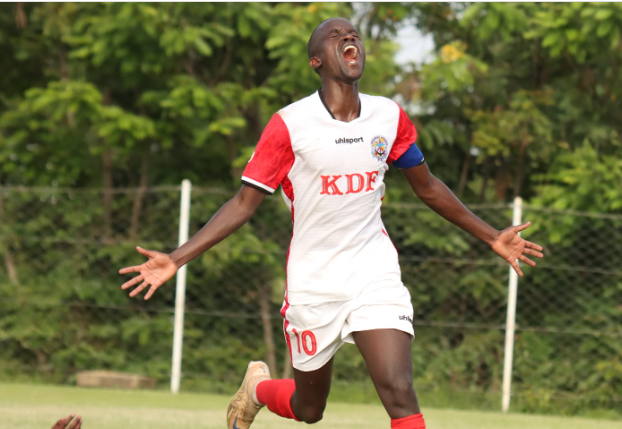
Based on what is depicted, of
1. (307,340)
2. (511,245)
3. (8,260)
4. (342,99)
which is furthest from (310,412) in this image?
(8,260)

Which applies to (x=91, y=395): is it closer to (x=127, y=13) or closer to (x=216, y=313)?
(x=216, y=313)

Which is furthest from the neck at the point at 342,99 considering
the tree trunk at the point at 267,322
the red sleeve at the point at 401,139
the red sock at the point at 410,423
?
the tree trunk at the point at 267,322

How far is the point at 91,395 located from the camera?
8.62 m

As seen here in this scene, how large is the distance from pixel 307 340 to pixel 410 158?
1.01 metres

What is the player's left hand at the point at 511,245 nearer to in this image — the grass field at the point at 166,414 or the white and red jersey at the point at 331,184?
the white and red jersey at the point at 331,184

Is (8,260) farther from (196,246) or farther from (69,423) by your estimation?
(196,246)

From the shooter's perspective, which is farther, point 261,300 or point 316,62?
point 261,300

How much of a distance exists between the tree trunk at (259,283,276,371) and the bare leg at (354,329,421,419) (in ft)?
20.6

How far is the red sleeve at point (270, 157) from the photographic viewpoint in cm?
381

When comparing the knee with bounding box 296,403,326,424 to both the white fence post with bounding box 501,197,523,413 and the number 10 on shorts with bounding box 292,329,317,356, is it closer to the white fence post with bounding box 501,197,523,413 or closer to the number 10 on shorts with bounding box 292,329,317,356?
the number 10 on shorts with bounding box 292,329,317,356

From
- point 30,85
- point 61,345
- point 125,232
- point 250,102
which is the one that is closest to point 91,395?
point 61,345

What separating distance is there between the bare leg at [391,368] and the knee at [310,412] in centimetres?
70

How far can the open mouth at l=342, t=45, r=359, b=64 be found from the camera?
382cm

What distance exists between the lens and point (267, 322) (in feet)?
33.0
